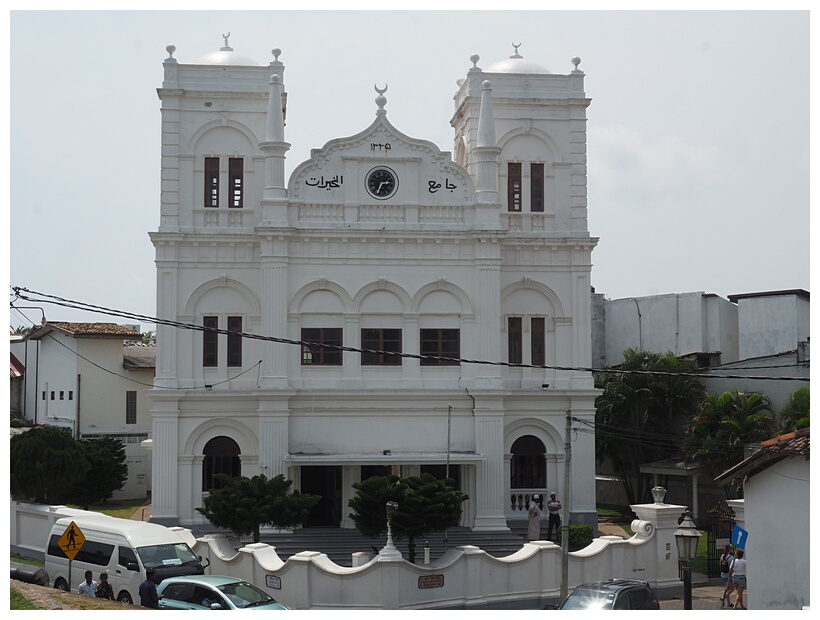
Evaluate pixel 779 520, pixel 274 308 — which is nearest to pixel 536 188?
pixel 274 308

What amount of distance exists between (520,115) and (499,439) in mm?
10398

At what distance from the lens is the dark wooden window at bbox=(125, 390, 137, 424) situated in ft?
159

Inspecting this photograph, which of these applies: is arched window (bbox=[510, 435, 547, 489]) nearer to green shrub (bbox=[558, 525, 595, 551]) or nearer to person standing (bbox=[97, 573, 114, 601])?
green shrub (bbox=[558, 525, 595, 551])

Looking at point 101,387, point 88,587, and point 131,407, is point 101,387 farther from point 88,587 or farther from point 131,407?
point 88,587

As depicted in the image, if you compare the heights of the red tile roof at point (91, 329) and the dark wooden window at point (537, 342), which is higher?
the red tile roof at point (91, 329)

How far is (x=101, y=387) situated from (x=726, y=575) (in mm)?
31315

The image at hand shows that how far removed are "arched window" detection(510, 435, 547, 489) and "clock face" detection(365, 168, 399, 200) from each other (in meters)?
8.61

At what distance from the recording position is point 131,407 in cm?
4847

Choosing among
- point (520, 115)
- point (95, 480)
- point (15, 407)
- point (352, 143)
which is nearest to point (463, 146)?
point (520, 115)

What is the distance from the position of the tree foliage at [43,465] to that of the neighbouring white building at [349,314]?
2.48 m

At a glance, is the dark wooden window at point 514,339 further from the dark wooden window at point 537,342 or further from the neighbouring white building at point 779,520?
the neighbouring white building at point 779,520

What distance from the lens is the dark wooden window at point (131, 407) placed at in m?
48.4

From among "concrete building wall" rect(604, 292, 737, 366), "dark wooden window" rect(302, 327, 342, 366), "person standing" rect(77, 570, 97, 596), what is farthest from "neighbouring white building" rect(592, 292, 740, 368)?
"person standing" rect(77, 570, 97, 596)

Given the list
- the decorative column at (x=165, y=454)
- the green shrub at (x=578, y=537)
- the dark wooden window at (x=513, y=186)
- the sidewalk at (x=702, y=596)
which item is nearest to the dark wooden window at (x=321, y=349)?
the decorative column at (x=165, y=454)
